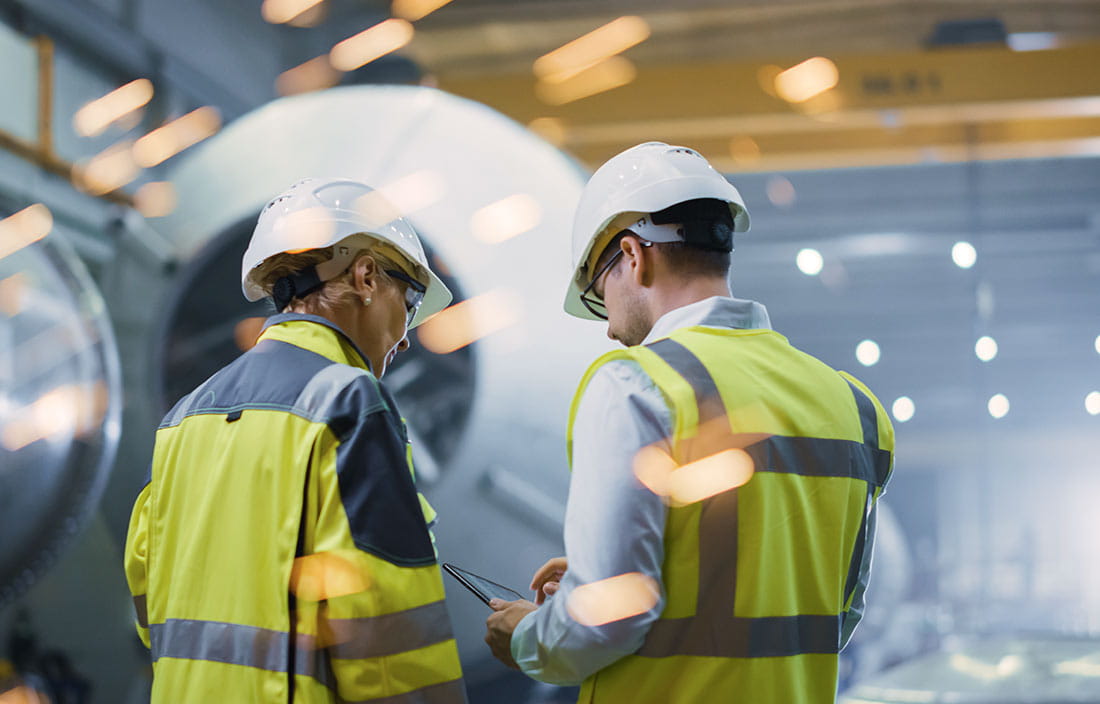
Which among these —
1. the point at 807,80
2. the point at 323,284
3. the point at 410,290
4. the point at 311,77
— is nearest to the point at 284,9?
the point at 311,77

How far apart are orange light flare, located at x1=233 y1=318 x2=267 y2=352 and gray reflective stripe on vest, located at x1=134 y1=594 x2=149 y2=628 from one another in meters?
1.37

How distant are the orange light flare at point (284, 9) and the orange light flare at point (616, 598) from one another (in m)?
5.51

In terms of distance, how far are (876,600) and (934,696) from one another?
6.00 meters

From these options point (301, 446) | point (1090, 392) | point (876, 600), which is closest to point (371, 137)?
point (301, 446)

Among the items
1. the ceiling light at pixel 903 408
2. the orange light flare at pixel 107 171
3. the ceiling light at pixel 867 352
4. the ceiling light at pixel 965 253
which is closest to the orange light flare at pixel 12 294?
the orange light flare at pixel 107 171

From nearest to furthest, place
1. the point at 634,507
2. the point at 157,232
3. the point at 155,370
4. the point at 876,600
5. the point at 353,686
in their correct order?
the point at 634,507, the point at 353,686, the point at 155,370, the point at 157,232, the point at 876,600

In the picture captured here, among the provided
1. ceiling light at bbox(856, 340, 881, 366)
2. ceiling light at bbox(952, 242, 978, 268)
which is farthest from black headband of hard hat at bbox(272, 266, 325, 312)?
ceiling light at bbox(856, 340, 881, 366)

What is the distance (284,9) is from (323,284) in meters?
5.10

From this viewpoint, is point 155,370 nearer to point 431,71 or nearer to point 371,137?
point 371,137

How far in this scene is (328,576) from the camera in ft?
4.59

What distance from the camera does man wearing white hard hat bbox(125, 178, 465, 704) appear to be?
4.60 feet

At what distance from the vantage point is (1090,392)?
1533 cm

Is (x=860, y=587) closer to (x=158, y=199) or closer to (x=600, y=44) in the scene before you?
(x=158, y=199)

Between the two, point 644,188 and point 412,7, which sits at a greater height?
point 412,7
